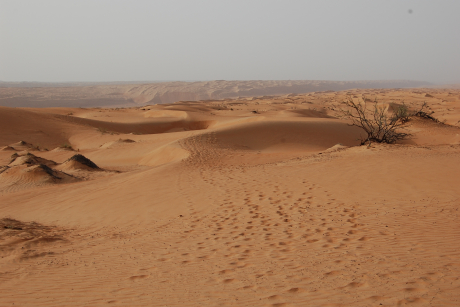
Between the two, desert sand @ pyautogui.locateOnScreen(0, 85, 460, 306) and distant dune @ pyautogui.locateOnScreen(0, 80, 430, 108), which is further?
distant dune @ pyautogui.locateOnScreen(0, 80, 430, 108)

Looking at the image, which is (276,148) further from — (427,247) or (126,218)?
(427,247)

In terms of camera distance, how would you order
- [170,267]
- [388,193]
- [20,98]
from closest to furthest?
1. [170,267]
2. [388,193]
3. [20,98]

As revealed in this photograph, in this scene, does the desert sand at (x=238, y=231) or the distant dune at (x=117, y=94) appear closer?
the desert sand at (x=238, y=231)

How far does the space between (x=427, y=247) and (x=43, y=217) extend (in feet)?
25.0

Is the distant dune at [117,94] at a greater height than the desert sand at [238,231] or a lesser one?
greater

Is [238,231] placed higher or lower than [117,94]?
lower

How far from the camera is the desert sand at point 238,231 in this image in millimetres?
3717

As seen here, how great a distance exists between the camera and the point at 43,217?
8227mm

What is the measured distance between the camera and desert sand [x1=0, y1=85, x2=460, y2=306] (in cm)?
372

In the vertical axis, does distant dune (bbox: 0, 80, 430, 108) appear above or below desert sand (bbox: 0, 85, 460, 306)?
above

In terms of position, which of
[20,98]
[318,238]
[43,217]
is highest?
[20,98]

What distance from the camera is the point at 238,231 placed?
5.93 m

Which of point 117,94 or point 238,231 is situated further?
point 117,94

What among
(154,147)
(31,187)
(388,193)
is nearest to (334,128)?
(154,147)
